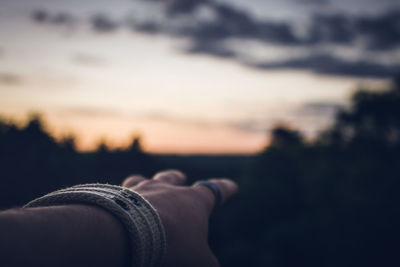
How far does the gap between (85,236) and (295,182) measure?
3294 centimetres

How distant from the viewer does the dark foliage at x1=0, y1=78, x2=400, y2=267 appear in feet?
14.1

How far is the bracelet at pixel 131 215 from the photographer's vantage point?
1151mm

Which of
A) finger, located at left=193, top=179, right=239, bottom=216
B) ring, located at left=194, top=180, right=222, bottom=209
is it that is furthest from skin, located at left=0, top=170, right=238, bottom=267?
ring, located at left=194, top=180, right=222, bottom=209

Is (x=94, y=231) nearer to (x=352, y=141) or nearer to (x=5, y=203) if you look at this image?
(x=5, y=203)

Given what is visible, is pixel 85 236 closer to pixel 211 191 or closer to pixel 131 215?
pixel 131 215

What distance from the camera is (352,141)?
84.1ft

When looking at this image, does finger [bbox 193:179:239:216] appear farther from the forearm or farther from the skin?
the forearm

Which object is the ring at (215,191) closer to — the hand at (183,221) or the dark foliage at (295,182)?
the hand at (183,221)

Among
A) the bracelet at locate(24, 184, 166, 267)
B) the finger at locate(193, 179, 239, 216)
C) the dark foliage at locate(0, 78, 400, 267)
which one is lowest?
the dark foliage at locate(0, 78, 400, 267)

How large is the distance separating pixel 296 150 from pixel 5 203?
1395 inches

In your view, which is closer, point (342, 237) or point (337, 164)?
point (342, 237)

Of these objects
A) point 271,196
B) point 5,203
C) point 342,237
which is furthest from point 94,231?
point 271,196

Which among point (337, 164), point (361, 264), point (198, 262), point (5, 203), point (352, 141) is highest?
point (198, 262)

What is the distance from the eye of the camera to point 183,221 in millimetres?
1531
